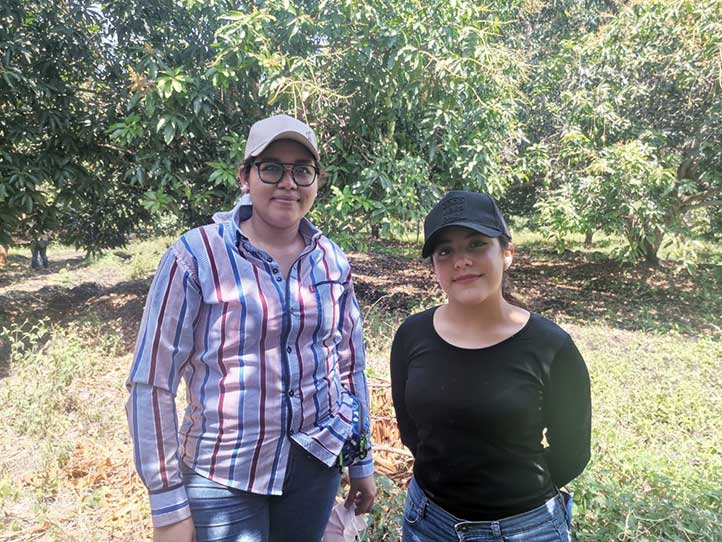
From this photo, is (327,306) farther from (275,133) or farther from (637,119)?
(637,119)

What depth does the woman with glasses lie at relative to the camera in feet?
4.00

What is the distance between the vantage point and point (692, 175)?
285 inches

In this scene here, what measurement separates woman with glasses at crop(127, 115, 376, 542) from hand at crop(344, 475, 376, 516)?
0.20 meters

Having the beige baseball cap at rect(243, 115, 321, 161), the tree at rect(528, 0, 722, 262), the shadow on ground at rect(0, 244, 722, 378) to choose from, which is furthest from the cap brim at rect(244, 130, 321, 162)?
the tree at rect(528, 0, 722, 262)

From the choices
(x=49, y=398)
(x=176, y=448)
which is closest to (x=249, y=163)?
(x=176, y=448)

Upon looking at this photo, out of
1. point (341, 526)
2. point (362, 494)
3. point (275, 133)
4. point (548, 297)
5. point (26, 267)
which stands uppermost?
point (275, 133)

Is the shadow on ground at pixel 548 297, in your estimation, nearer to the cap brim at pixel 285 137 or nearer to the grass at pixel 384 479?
the grass at pixel 384 479

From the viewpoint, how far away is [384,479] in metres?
2.56

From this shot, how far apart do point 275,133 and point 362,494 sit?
4.14 ft

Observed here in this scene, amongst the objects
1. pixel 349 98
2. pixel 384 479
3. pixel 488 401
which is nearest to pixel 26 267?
pixel 349 98

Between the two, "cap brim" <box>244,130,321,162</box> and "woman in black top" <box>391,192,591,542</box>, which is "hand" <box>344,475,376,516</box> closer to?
"woman in black top" <box>391,192,591,542</box>

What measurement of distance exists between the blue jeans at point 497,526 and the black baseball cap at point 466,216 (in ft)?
2.46

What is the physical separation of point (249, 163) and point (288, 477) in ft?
3.01

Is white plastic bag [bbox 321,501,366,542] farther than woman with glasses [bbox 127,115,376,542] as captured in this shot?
Yes
